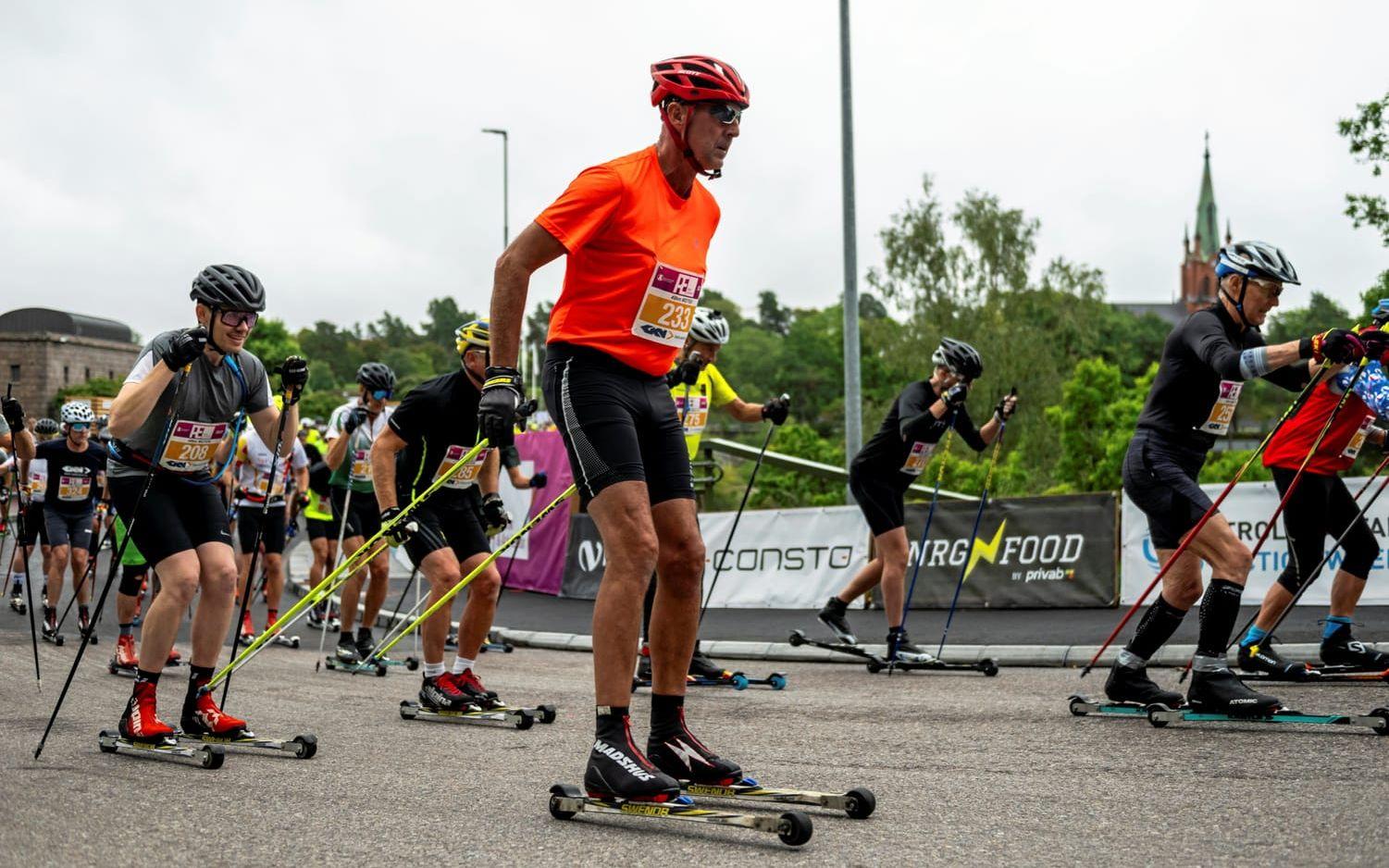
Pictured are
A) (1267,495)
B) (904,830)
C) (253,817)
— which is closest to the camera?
(904,830)

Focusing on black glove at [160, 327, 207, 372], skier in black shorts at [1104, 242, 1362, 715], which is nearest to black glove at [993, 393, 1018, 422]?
skier in black shorts at [1104, 242, 1362, 715]

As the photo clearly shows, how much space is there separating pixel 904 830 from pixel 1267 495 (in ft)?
30.3

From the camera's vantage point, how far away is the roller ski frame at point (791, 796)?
4332 millimetres

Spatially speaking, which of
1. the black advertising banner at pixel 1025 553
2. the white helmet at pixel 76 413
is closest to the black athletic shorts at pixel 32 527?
the white helmet at pixel 76 413

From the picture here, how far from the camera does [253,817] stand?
179 inches

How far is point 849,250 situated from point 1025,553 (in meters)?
5.58

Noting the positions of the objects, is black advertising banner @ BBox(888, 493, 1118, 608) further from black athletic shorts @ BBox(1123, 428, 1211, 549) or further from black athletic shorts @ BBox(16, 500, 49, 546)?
black athletic shorts @ BBox(16, 500, 49, 546)

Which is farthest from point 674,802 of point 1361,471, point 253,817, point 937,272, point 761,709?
point 1361,471

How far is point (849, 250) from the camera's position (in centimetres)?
1822

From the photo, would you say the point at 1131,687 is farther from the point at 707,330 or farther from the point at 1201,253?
the point at 1201,253

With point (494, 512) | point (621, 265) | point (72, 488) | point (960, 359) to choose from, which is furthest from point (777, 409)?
point (72, 488)

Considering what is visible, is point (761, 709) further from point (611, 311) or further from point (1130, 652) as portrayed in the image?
point (611, 311)

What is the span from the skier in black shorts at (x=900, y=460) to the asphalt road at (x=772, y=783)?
6.01 ft

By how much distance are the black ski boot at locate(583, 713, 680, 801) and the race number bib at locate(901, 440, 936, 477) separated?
5.81 metres
